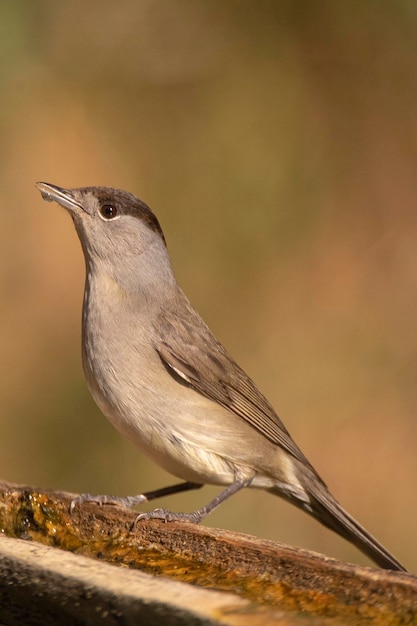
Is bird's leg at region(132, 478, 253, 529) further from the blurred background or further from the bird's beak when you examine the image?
the blurred background

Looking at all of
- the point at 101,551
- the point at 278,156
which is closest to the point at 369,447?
the point at 278,156

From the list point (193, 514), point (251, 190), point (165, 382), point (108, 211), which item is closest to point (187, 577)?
point (193, 514)

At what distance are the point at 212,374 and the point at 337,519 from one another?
833 mm

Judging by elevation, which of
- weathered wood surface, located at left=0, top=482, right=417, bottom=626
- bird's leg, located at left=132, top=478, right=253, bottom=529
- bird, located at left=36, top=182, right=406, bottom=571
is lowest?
weathered wood surface, located at left=0, top=482, right=417, bottom=626

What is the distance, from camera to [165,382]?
12.4 feet

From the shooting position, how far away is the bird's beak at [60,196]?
3.99 metres

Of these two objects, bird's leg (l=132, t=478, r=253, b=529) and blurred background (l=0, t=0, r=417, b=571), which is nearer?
bird's leg (l=132, t=478, r=253, b=529)

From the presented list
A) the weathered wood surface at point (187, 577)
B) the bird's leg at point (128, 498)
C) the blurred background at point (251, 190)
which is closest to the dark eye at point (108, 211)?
the bird's leg at point (128, 498)

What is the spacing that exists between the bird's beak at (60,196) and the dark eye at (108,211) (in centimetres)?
10

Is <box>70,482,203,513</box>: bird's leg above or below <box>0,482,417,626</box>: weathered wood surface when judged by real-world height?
above

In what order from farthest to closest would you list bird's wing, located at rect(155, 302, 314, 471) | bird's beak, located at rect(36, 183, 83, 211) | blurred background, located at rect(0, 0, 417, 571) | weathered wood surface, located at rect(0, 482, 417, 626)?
blurred background, located at rect(0, 0, 417, 571), bird's beak, located at rect(36, 183, 83, 211), bird's wing, located at rect(155, 302, 314, 471), weathered wood surface, located at rect(0, 482, 417, 626)

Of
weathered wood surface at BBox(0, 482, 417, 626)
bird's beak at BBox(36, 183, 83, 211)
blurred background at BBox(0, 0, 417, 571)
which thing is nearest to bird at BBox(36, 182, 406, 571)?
bird's beak at BBox(36, 183, 83, 211)

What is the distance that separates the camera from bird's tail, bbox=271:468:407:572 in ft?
12.7

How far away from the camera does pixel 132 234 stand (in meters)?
4.17
